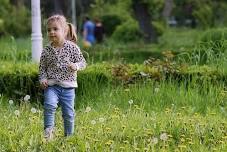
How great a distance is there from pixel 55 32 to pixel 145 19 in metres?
18.9

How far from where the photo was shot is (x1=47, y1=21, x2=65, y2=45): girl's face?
5562 millimetres

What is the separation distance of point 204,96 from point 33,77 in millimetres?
2175

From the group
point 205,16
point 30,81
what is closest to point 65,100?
point 30,81

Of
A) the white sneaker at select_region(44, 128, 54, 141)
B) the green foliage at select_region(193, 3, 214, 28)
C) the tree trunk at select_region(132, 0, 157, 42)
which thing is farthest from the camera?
the green foliage at select_region(193, 3, 214, 28)

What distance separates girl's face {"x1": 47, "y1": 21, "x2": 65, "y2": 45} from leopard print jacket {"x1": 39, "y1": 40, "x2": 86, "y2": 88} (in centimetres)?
8

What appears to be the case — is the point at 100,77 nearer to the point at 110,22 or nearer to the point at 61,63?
the point at 61,63

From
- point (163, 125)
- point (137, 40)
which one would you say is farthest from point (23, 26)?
point (163, 125)

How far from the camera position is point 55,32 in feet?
18.2

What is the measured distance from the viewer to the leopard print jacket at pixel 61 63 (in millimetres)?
5590

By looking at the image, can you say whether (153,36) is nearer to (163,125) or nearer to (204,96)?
(204,96)

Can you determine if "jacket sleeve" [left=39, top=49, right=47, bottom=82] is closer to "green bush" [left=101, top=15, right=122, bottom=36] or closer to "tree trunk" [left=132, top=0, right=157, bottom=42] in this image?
"tree trunk" [left=132, top=0, right=157, bottom=42]

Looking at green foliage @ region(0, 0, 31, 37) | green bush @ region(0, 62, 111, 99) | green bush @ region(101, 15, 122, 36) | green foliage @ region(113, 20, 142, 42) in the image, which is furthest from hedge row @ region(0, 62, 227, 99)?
green bush @ region(101, 15, 122, 36)

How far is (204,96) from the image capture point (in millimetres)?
7641

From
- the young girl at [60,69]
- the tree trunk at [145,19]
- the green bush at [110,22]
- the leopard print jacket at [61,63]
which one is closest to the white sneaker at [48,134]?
the young girl at [60,69]
